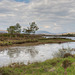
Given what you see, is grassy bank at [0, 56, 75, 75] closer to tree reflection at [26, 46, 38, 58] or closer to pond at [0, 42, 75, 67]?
pond at [0, 42, 75, 67]

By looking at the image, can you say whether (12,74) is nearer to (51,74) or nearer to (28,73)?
(28,73)

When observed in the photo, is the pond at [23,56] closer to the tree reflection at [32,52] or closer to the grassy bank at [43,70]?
the tree reflection at [32,52]

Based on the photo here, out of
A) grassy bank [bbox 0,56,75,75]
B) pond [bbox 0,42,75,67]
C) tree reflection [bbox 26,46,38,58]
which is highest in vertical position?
grassy bank [bbox 0,56,75,75]

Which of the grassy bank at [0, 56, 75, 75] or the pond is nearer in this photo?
the grassy bank at [0, 56, 75, 75]

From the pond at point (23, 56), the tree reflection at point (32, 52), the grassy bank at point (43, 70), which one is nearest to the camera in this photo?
the grassy bank at point (43, 70)

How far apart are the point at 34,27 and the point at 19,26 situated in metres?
17.9

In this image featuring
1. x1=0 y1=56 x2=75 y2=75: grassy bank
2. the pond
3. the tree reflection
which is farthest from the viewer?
the tree reflection

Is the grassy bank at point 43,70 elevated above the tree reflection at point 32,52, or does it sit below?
above

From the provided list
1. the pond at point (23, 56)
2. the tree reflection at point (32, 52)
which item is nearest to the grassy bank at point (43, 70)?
the pond at point (23, 56)

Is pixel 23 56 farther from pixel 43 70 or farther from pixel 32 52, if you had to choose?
pixel 43 70

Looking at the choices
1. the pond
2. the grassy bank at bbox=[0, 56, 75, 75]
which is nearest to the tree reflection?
the pond

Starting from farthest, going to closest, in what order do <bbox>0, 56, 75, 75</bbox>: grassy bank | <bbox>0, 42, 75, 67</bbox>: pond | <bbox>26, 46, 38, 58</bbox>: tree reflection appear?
<bbox>26, 46, 38, 58</bbox>: tree reflection
<bbox>0, 42, 75, 67</bbox>: pond
<bbox>0, 56, 75, 75</bbox>: grassy bank

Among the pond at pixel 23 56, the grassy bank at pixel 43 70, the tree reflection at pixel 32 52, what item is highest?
the grassy bank at pixel 43 70

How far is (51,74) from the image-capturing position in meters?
10.2
